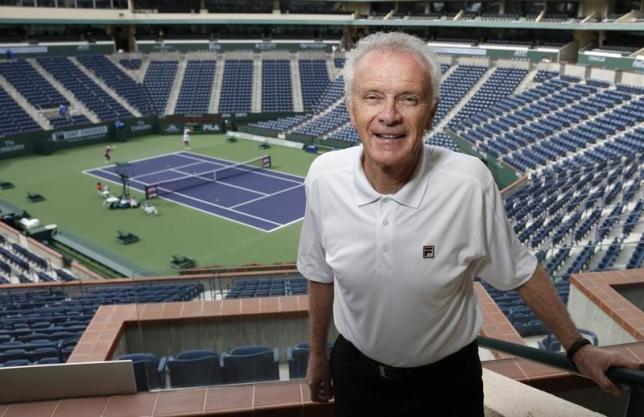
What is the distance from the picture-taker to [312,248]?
237 cm

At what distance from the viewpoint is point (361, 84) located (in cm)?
205

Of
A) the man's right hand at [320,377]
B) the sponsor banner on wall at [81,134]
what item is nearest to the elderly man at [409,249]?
the man's right hand at [320,377]

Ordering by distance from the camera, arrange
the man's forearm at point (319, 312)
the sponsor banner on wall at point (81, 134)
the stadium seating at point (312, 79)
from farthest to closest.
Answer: the stadium seating at point (312, 79)
the sponsor banner on wall at point (81, 134)
the man's forearm at point (319, 312)

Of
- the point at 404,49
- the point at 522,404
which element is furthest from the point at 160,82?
the point at 404,49

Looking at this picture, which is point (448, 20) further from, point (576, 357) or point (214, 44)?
point (576, 357)

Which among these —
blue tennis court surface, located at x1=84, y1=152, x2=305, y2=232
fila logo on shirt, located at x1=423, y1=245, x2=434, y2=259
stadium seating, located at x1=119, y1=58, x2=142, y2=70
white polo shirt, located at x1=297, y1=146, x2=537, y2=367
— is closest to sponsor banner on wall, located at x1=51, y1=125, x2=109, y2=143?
blue tennis court surface, located at x1=84, y1=152, x2=305, y2=232

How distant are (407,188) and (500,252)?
457mm

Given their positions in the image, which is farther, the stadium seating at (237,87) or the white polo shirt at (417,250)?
the stadium seating at (237,87)

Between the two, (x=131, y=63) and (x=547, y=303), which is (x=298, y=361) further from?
(x=131, y=63)

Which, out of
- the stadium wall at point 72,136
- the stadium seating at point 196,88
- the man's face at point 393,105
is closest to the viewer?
the man's face at point 393,105

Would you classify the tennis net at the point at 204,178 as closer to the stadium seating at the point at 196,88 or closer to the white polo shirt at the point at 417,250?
the stadium seating at the point at 196,88

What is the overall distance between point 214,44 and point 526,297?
1790 inches

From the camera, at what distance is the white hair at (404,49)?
2.01m

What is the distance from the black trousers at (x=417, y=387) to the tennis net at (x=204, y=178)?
69.8 ft
